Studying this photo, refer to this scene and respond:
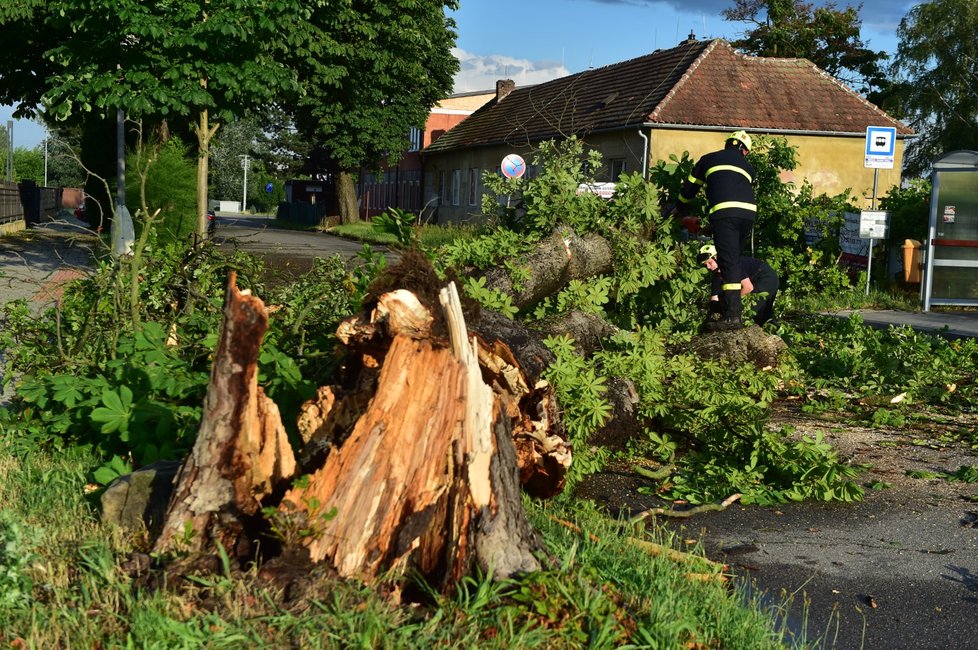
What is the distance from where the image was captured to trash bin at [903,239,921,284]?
1691 cm

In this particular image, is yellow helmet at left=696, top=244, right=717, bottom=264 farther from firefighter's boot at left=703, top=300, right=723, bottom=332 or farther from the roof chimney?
the roof chimney

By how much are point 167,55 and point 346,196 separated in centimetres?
3238

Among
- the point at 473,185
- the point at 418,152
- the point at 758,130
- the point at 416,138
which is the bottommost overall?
the point at 473,185

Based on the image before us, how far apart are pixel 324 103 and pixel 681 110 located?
16.3m

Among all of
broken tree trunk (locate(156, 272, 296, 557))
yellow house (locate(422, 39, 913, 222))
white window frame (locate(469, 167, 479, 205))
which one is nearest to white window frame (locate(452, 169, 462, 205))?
white window frame (locate(469, 167, 479, 205))

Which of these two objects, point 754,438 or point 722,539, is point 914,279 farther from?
point 722,539

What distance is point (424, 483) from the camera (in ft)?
12.6

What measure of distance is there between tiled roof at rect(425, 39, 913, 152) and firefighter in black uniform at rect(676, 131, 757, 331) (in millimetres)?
22902

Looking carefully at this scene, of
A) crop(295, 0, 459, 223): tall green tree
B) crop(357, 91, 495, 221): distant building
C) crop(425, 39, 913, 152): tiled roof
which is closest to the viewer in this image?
crop(425, 39, 913, 152): tiled roof

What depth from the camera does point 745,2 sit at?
54.9m

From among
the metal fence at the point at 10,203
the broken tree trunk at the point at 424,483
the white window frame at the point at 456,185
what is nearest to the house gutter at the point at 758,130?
the white window frame at the point at 456,185

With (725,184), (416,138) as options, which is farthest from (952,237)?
(416,138)

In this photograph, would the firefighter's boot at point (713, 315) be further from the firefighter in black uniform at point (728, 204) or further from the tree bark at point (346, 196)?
the tree bark at point (346, 196)

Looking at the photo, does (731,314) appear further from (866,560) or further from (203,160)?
(203,160)
